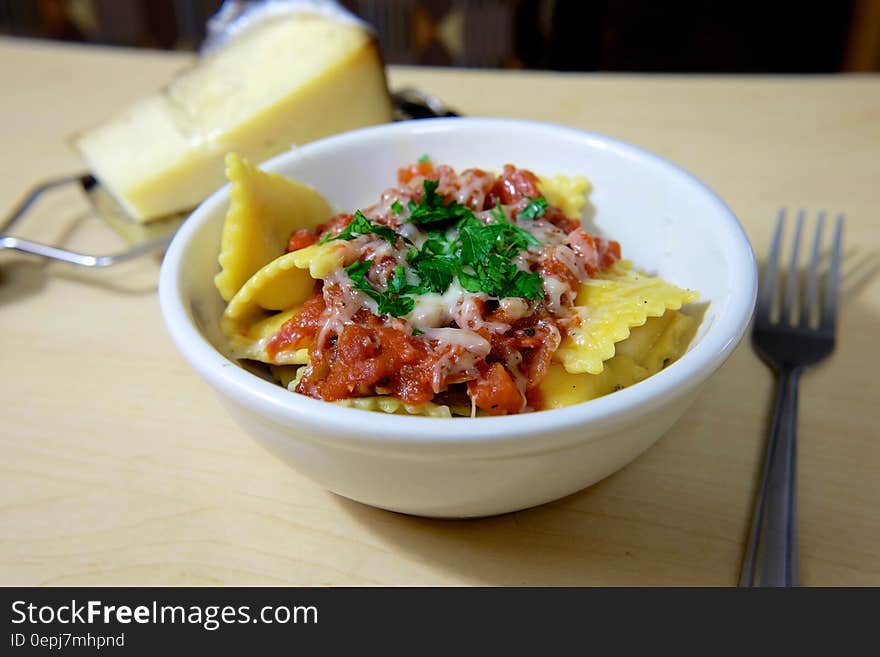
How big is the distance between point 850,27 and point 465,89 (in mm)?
2266

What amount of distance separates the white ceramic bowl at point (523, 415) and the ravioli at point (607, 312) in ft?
0.21

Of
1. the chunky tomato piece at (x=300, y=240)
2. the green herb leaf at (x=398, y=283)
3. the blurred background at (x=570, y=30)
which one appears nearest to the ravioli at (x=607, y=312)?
the green herb leaf at (x=398, y=283)

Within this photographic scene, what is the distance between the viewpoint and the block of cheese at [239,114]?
171cm

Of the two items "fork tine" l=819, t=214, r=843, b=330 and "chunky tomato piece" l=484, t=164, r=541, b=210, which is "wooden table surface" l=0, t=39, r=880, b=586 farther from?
"chunky tomato piece" l=484, t=164, r=541, b=210

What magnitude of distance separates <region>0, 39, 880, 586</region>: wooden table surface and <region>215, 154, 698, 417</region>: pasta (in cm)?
17

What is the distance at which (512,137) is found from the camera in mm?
1397

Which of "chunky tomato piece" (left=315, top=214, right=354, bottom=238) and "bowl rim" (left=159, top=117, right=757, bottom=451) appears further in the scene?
"chunky tomato piece" (left=315, top=214, right=354, bottom=238)

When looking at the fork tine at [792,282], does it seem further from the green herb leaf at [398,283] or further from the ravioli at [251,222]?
the ravioli at [251,222]

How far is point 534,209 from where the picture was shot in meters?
1.20

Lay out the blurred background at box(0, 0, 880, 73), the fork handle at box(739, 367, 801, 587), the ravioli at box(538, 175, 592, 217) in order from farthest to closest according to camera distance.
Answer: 1. the blurred background at box(0, 0, 880, 73)
2. the ravioli at box(538, 175, 592, 217)
3. the fork handle at box(739, 367, 801, 587)

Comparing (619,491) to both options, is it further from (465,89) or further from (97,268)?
(465,89)

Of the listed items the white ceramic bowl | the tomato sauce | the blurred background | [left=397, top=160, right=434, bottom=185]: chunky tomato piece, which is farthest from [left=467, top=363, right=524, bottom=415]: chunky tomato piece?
the blurred background

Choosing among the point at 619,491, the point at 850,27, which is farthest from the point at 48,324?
the point at 850,27

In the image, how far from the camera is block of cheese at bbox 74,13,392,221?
5.60ft
